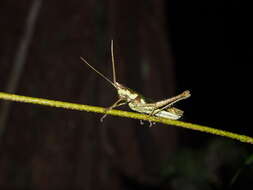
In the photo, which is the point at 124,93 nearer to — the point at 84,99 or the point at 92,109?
the point at 92,109

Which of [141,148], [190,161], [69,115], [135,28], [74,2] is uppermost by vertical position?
[74,2]

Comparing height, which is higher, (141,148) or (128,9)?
(128,9)

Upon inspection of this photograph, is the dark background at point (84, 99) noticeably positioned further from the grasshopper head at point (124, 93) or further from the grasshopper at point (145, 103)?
the grasshopper head at point (124, 93)

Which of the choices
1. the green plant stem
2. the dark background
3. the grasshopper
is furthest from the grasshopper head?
the dark background

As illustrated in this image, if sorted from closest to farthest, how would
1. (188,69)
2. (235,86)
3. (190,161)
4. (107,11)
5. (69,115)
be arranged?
1. (190,161)
2. (69,115)
3. (107,11)
4. (235,86)
5. (188,69)

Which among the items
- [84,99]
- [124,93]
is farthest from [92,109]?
[84,99]

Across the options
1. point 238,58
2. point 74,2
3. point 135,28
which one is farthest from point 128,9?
point 238,58

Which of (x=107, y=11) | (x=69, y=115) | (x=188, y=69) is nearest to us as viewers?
(x=69, y=115)

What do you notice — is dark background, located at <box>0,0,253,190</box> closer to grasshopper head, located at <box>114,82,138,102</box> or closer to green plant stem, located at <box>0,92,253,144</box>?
grasshopper head, located at <box>114,82,138,102</box>

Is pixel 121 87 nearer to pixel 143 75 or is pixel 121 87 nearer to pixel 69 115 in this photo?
pixel 69 115

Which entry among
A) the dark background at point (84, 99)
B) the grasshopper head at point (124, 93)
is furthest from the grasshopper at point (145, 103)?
the dark background at point (84, 99)

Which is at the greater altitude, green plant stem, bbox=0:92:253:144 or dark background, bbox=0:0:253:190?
dark background, bbox=0:0:253:190
